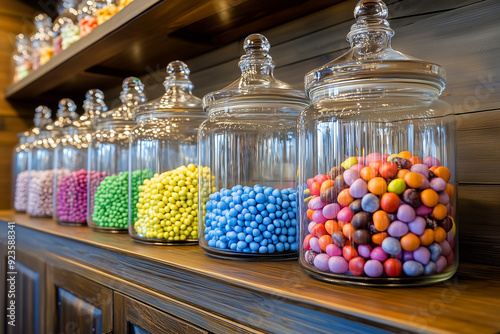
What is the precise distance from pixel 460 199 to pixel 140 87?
3.27ft

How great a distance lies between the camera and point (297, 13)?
1.13 metres

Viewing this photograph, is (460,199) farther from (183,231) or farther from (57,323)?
(57,323)

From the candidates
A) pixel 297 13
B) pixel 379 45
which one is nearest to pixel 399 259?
pixel 379 45

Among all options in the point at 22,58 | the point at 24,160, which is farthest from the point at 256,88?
the point at 22,58

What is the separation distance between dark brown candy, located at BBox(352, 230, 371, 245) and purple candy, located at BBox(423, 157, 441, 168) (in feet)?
0.48

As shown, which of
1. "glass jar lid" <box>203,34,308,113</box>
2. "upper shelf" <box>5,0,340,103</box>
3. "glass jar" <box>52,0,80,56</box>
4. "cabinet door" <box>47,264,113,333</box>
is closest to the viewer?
"glass jar lid" <box>203,34,308,113</box>

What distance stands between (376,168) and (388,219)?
0.07 metres

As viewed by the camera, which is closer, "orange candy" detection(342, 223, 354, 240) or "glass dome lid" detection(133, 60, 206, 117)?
"orange candy" detection(342, 223, 354, 240)

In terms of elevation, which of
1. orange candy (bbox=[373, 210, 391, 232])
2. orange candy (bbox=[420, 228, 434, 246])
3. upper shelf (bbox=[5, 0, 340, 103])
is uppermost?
upper shelf (bbox=[5, 0, 340, 103])

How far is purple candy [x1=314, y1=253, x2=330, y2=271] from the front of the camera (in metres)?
0.64

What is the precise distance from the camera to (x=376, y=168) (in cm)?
62

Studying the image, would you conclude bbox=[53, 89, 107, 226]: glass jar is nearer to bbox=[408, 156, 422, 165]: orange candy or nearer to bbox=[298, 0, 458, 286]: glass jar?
bbox=[298, 0, 458, 286]: glass jar

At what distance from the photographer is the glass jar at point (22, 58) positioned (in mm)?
2197

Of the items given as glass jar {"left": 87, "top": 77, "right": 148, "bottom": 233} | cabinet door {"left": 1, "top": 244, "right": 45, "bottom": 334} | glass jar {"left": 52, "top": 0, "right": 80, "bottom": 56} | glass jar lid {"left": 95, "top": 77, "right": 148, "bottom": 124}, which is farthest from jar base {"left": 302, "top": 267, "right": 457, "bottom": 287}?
glass jar {"left": 52, "top": 0, "right": 80, "bottom": 56}
